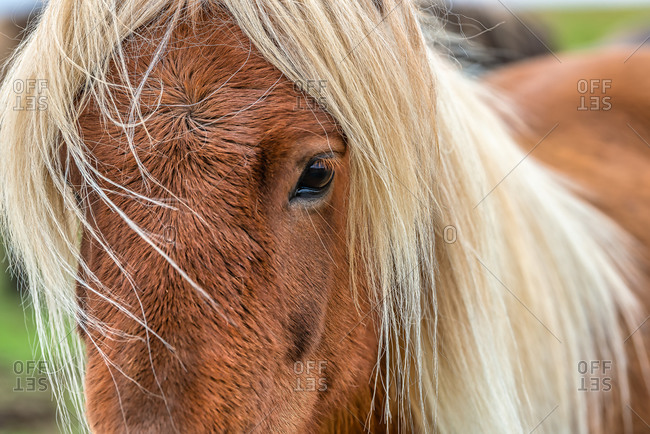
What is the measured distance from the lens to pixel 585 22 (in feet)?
63.5

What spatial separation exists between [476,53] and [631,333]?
5.93 ft

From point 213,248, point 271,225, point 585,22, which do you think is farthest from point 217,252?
point 585,22

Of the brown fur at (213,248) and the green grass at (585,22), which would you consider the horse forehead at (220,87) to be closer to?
the brown fur at (213,248)

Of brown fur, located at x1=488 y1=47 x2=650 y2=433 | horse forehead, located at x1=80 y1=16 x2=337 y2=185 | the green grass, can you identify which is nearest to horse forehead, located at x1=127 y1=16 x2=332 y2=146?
horse forehead, located at x1=80 y1=16 x2=337 y2=185

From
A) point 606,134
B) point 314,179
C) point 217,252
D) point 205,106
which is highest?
point 606,134

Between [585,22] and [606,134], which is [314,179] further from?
[585,22]

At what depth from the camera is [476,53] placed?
323 centimetres

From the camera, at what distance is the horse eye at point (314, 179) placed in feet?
4.22

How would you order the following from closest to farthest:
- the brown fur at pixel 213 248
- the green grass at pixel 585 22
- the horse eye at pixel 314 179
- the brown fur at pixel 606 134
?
the brown fur at pixel 213 248 < the horse eye at pixel 314 179 < the brown fur at pixel 606 134 < the green grass at pixel 585 22

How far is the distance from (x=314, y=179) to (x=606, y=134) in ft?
6.46

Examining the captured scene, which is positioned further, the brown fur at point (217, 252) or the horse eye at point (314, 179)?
Result: the horse eye at point (314, 179)

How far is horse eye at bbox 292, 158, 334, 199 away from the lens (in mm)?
1286

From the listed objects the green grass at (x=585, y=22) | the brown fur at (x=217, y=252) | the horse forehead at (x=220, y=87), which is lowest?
the brown fur at (x=217, y=252)

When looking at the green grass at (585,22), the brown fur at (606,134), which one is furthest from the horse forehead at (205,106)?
the green grass at (585,22)
